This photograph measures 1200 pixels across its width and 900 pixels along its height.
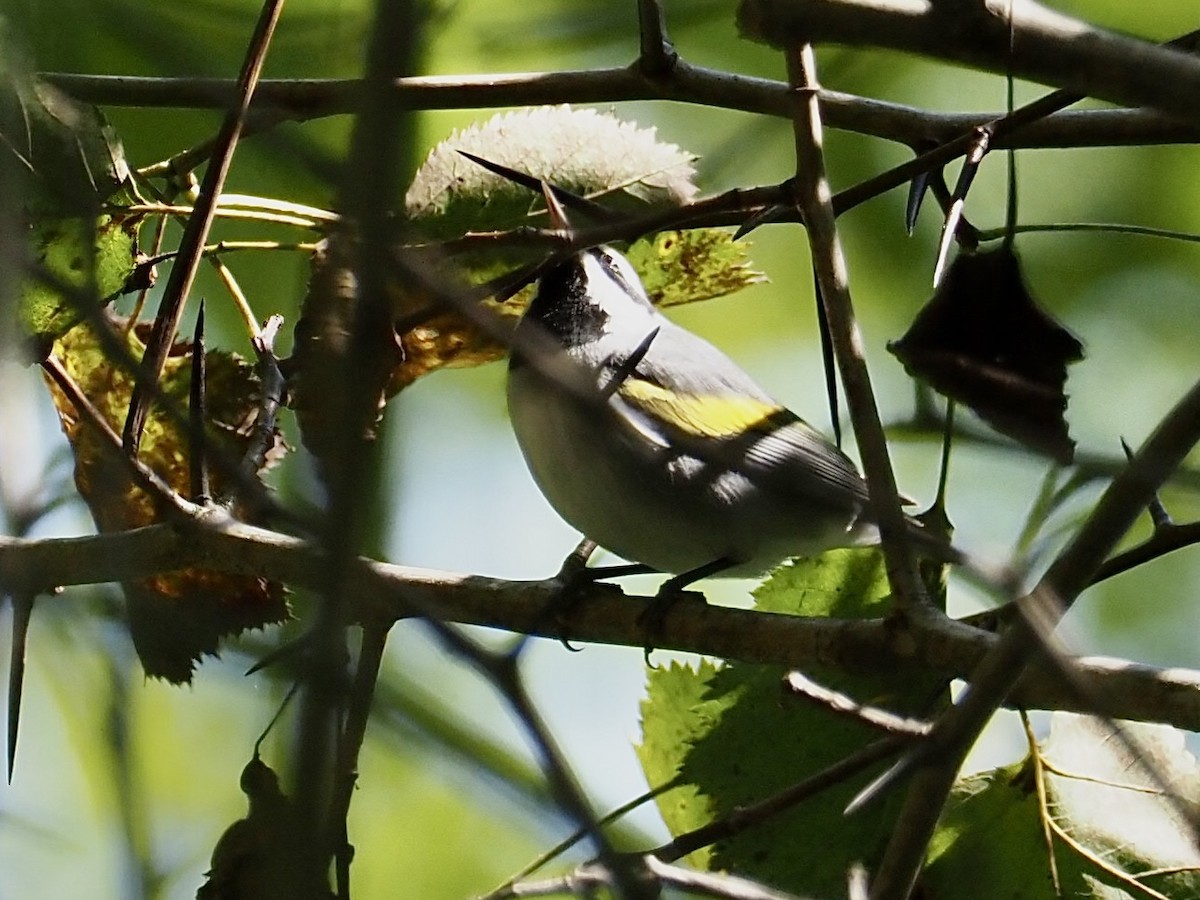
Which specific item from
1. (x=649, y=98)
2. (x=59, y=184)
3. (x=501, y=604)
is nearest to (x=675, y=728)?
(x=501, y=604)

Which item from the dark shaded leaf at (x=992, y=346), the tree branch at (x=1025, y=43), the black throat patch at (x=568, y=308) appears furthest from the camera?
the black throat patch at (x=568, y=308)

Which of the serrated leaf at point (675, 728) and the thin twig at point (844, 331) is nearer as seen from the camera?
the thin twig at point (844, 331)

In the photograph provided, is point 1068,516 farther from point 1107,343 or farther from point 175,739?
point 1107,343

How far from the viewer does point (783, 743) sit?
107 cm

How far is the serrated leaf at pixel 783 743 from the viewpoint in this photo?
1.05m

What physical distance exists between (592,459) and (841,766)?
660mm

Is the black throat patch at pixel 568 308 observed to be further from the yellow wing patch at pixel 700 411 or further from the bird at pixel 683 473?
the yellow wing patch at pixel 700 411

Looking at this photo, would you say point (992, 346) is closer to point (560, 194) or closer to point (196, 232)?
point (560, 194)

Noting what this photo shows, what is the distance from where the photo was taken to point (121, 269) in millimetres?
1038

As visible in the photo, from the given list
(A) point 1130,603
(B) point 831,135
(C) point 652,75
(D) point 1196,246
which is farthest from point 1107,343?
(C) point 652,75

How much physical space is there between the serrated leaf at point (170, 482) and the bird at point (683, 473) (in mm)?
265

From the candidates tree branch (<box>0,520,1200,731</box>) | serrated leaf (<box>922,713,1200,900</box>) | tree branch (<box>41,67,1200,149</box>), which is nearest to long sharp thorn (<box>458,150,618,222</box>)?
tree branch (<box>41,67,1200,149</box>)

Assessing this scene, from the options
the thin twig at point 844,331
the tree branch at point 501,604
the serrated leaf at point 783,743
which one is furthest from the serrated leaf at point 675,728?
the thin twig at point 844,331

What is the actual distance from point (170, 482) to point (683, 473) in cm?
48
